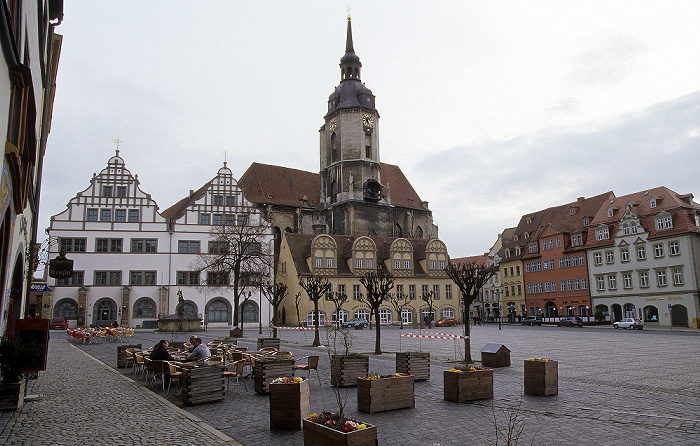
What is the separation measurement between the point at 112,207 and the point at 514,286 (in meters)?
48.8

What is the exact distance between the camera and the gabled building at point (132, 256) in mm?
49312

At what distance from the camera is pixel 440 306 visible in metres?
61.2

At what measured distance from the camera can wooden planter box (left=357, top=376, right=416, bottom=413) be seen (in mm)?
9430

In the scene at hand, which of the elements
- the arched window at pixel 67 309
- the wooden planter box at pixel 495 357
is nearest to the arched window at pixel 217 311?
the arched window at pixel 67 309

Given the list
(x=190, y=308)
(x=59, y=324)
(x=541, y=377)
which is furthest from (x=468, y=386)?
(x=59, y=324)

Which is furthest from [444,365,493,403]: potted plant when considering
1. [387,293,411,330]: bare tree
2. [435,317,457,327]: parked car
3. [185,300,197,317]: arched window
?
[435,317,457,327]: parked car

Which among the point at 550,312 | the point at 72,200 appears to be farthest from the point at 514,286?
the point at 72,200

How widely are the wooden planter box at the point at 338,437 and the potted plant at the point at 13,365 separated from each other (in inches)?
238

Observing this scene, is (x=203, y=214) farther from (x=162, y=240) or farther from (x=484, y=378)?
(x=484, y=378)

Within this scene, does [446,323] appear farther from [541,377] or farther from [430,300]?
[541,377]

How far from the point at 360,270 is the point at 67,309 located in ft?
91.1

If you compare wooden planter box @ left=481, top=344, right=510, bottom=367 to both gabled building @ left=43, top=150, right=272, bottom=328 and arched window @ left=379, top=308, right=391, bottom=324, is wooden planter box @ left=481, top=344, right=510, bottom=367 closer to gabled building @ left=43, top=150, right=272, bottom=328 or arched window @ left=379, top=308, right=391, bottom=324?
gabled building @ left=43, top=150, right=272, bottom=328

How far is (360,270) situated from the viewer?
57000 millimetres

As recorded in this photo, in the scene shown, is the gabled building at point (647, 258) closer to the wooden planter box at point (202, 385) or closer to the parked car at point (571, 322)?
the parked car at point (571, 322)
